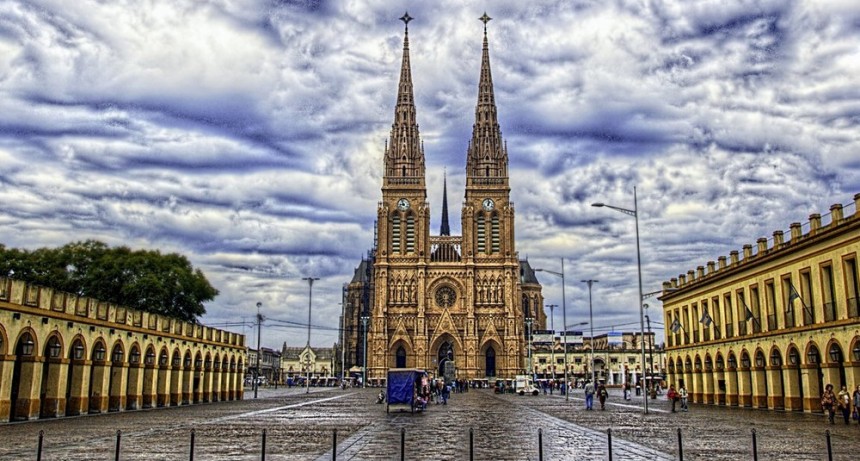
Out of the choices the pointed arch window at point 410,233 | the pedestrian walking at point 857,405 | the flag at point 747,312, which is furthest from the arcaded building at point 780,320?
the pointed arch window at point 410,233

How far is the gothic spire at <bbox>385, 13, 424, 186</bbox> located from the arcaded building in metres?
73.8

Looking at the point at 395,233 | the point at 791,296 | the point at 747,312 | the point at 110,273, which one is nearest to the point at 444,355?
the point at 395,233

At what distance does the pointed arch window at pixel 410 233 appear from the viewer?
12400 cm

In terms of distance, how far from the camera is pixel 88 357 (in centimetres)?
3781

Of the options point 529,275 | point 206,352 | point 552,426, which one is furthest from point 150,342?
point 529,275

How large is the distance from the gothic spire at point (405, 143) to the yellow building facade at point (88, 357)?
2806 inches

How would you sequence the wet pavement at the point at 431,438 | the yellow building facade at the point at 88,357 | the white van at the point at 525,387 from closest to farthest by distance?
the wet pavement at the point at 431,438 < the yellow building facade at the point at 88,357 < the white van at the point at 525,387

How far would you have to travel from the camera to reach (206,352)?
57219mm

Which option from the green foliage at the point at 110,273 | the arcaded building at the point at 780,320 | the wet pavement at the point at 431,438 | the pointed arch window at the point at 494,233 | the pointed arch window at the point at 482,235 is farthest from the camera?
the pointed arch window at the point at 482,235

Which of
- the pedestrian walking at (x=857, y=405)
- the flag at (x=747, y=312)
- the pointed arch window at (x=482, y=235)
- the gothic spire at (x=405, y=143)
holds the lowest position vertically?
the pedestrian walking at (x=857, y=405)

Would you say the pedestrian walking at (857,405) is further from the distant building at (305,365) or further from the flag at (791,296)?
the distant building at (305,365)

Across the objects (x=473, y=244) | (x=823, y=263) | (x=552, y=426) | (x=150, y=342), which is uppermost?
(x=473, y=244)

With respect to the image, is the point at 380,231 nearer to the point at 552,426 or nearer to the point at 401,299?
the point at 401,299

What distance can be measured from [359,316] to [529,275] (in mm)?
37559
